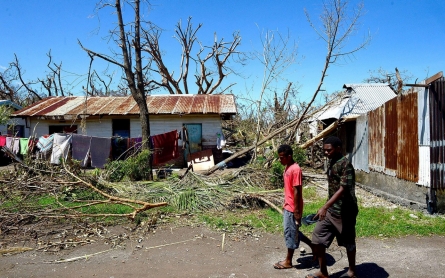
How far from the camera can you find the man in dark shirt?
12.1 ft

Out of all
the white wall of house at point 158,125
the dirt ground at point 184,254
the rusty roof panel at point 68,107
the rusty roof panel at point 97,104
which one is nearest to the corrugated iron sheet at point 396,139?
the dirt ground at point 184,254

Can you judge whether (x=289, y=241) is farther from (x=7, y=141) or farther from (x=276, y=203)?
(x=7, y=141)

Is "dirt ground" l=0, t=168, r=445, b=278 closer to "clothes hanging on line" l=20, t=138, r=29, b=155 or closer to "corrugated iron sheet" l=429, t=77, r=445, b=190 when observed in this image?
"corrugated iron sheet" l=429, t=77, r=445, b=190

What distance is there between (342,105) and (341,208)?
404 inches

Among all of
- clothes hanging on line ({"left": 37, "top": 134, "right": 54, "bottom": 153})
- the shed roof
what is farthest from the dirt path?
clothes hanging on line ({"left": 37, "top": 134, "right": 54, "bottom": 153})

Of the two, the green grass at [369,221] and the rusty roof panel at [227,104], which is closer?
the green grass at [369,221]

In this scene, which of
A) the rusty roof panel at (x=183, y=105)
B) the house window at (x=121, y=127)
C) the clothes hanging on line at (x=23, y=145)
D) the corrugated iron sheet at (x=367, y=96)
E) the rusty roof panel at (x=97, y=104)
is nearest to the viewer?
the corrugated iron sheet at (x=367, y=96)

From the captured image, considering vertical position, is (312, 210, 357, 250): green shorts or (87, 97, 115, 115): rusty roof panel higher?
(87, 97, 115, 115): rusty roof panel

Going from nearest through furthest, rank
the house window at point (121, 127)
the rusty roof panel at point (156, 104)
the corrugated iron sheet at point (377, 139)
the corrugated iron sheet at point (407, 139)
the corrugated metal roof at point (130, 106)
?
the corrugated iron sheet at point (407, 139), the corrugated iron sheet at point (377, 139), the corrugated metal roof at point (130, 106), the rusty roof panel at point (156, 104), the house window at point (121, 127)

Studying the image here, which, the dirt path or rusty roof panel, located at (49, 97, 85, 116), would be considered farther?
rusty roof panel, located at (49, 97, 85, 116)

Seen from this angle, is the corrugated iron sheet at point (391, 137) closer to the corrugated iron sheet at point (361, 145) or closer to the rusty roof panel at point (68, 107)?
the corrugated iron sheet at point (361, 145)

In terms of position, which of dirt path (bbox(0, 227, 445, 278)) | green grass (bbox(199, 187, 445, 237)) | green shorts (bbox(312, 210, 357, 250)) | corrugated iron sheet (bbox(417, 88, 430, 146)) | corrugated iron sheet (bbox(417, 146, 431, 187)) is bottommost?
dirt path (bbox(0, 227, 445, 278))

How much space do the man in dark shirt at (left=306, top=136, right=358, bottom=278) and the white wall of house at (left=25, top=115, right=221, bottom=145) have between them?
12624 mm

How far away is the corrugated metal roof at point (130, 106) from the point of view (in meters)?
16.3
